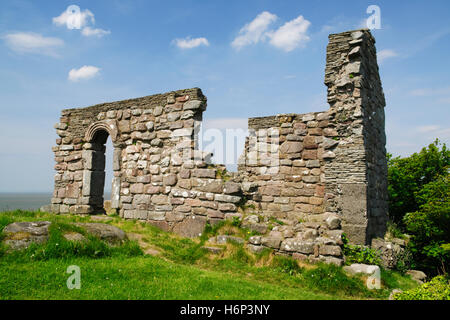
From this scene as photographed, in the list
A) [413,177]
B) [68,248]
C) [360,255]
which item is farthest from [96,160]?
[413,177]

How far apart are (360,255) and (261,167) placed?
14.5 feet

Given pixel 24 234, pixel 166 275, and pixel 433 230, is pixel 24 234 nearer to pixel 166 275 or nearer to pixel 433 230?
pixel 166 275

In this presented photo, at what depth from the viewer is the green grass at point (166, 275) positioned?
450 centimetres

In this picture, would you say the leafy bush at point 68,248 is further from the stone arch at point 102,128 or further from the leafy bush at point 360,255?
the stone arch at point 102,128

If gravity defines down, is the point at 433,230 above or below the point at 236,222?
below

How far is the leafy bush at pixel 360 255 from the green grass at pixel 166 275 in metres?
0.44

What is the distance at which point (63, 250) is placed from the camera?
575cm

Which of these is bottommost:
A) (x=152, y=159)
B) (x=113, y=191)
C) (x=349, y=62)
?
(x=113, y=191)

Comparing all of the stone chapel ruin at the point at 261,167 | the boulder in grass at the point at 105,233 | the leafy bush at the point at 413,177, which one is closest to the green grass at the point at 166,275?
the boulder in grass at the point at 105,233

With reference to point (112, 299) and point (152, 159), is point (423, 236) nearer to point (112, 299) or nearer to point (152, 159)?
point (152, 159)

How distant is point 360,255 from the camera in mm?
7066

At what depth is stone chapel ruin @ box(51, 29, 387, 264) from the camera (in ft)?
26.5
